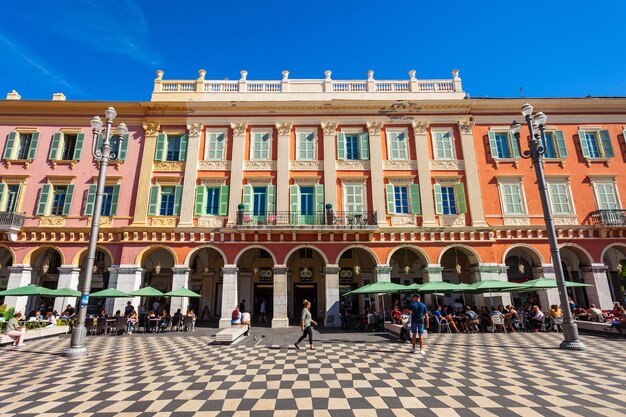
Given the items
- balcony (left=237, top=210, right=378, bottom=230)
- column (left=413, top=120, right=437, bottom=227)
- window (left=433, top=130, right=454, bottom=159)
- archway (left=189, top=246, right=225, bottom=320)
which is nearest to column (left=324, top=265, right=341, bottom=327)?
balcony (left=237, top=210, right=378, bottom=230)

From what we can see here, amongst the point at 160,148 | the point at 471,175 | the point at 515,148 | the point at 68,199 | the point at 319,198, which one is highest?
the point at 160,148

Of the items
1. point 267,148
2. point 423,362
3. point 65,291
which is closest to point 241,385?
point 423,362

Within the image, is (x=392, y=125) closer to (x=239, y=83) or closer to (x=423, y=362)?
(x=239, y=83)

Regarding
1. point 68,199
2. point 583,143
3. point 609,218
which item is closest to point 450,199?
point 609,218

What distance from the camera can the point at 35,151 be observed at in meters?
19.9

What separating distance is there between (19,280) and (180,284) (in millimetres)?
9323

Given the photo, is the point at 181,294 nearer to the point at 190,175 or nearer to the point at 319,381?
the point at 190,175

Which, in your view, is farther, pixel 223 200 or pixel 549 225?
pixel 223 200

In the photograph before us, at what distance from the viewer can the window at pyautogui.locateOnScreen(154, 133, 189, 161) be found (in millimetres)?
20141

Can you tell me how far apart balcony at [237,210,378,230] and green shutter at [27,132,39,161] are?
13990mm

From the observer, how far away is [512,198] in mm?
19297

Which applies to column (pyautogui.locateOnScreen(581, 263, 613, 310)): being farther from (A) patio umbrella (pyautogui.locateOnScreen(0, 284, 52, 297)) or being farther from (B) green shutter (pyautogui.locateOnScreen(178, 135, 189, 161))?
(A) patio umbrella (pyautogui.locateOnScreen(0, 284, 52, 297))

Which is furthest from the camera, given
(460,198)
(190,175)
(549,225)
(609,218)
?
(190,175)

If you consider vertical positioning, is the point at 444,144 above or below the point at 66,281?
above
